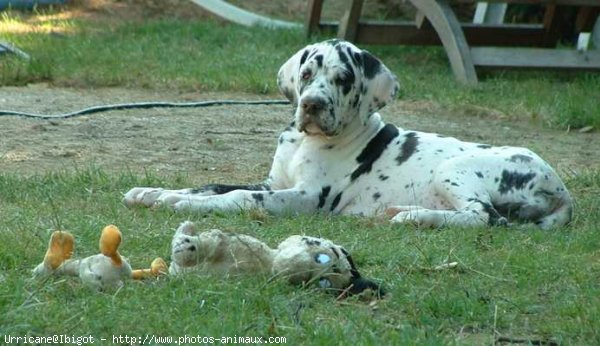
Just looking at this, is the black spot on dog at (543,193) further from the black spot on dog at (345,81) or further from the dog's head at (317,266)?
the dog's head at (317,266)

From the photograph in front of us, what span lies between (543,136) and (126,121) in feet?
11.2

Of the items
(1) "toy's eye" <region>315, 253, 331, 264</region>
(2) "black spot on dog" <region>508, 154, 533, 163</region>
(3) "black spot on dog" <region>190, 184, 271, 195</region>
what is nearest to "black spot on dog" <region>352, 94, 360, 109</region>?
(3) "black spot on dog" <region>190, 184, 271, 195</region>

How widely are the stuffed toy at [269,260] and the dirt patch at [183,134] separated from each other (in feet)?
10.8

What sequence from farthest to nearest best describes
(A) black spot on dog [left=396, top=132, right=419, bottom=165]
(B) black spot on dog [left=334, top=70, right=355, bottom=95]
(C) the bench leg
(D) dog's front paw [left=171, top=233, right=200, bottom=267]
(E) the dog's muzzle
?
1. (C) the bench leg
2. (A) black spot on dog [left=396, top=132, right=419, bottom=165]
3. (B) black spot on dog [left=334, top=70, right=355, bottom=95]
4. (E) the dog's muzzle
5. (D) dog's front paw [left=171, top=233, right=200, bottom=267]

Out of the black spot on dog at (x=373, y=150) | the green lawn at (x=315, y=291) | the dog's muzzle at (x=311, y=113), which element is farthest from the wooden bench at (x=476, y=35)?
the dog's muzzle at (x=311, y=113)

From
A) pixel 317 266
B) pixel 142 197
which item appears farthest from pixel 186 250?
pixel 142 197

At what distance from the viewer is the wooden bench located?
518 inches

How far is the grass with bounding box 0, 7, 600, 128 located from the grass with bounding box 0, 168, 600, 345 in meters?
5.05

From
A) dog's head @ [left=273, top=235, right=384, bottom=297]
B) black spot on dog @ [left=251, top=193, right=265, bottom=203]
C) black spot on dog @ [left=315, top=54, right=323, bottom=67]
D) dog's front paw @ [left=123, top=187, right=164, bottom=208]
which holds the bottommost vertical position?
dog's front paw @ [left=123, top=187, right=164, bottom=208]

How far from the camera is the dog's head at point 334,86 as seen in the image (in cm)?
745

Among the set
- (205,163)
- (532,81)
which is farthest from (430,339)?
(532,81)

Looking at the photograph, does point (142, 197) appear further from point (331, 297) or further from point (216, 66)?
point (216, 66)

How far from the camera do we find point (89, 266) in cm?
492

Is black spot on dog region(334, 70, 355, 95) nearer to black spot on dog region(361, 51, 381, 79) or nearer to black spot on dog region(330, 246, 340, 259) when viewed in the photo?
black spot on dog region(361, 51, 381, 79)
